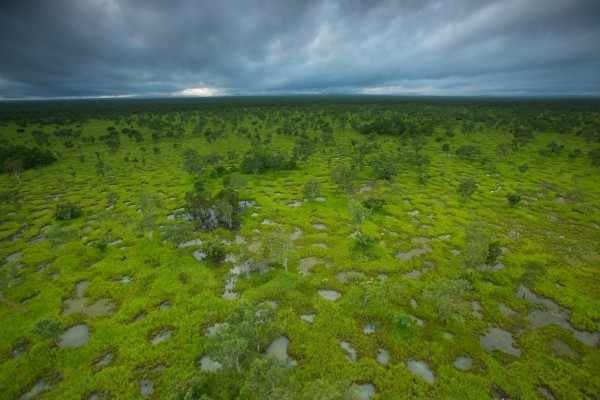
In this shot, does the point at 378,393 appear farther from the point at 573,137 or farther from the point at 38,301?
the point at 573,137

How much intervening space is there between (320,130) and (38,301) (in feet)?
325

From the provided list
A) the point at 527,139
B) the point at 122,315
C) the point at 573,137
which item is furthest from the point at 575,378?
the point at 573,137

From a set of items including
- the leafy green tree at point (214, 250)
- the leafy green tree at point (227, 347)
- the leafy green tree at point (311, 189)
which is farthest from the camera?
the leafy green tree at point (311, 189)

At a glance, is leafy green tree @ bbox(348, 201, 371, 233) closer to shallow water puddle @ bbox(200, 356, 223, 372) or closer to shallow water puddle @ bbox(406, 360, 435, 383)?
shallow water puddle @ bbox(406, 360, 435, 383)

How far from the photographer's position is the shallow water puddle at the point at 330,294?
23.9 metres

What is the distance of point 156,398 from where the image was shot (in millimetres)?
15961

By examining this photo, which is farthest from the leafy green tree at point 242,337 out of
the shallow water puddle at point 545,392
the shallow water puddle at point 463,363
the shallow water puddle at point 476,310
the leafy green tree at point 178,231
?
the shallow water puddle at point 545,392

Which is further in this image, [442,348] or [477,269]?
[477,269]

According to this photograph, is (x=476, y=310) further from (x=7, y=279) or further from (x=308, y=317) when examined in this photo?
(x=7, y=279)

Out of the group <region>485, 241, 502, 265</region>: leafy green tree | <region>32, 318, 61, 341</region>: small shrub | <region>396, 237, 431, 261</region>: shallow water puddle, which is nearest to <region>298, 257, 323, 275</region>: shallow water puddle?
<region>396, 237, 431, 261</region>: shallow water puddle

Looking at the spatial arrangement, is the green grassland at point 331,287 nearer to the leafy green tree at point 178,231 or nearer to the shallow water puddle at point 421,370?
the shallow water puddle at point 421,370

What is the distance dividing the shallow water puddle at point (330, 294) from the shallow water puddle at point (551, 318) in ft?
47.1

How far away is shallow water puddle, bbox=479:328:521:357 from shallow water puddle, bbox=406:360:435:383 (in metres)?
5.00

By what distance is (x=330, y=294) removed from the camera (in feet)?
80.1
